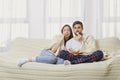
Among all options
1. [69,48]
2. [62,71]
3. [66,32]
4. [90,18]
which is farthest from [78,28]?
[62,71]

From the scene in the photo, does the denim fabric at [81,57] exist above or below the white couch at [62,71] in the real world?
above

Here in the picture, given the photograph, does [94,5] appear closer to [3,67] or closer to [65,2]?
[65,2]

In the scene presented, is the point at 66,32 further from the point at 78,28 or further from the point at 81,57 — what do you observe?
the point at 81,57

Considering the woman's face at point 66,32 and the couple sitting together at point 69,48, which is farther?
the woman's face at point 66,32

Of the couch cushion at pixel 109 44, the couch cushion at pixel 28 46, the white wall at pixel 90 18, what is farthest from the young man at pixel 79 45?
→ the white wall at pixel 90 18

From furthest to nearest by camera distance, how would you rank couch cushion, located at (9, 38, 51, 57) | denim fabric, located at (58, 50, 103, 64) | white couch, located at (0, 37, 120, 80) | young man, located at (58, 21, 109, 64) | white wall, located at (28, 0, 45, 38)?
white wall, located at (28, 0, 45, 38)
couch cushion, located at (9, 38, 51, 57)
young man, located at (58, 21, 109, 64)
denim fabric, located at (58, 50, 103, 64)
white couch, located at (0, 37, 120, 80)

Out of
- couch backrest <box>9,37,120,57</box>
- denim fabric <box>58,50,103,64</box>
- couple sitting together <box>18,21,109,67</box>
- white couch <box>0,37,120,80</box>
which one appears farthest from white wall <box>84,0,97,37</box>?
white couch <box>0,37,120,80</box>

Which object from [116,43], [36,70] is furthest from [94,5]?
[36,70]

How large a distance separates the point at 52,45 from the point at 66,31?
0.86 feet

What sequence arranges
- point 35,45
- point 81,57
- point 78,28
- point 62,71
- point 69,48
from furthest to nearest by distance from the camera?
point 35,45 → point 78,28 → point 69,48 → point 81,57 → point 62,71

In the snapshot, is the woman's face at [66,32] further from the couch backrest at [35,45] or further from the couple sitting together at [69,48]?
the couch backrest at [35,45]

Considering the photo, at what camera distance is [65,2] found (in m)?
4.51

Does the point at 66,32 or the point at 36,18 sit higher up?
the point at 36,18

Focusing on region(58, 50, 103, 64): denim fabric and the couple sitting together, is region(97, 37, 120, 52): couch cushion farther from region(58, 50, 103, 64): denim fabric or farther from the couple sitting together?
region(58, 50, 103, 64): denim fabric
